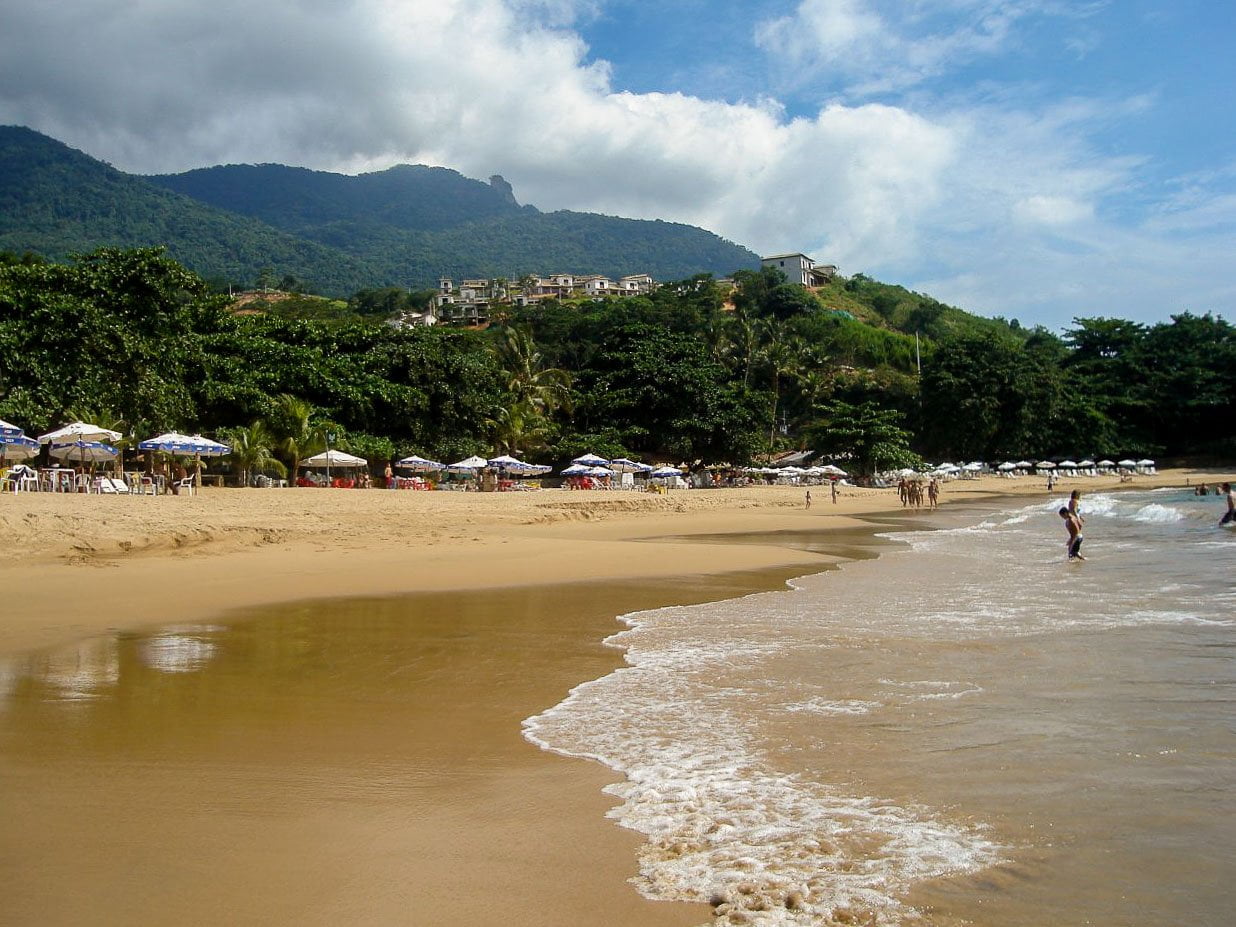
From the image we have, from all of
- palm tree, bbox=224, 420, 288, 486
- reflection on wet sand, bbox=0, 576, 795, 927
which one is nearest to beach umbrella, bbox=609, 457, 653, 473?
palm tree, bbox=224, 420, 288, 486

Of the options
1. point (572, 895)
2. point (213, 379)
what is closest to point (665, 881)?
point (572, 895)

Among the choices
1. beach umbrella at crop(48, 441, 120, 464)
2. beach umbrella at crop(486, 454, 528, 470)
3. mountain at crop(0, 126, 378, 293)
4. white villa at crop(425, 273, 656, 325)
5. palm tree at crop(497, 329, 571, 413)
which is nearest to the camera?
beach umbrella at crop(48, 441, 120, 464)

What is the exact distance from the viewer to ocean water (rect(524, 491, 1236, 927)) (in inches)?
128

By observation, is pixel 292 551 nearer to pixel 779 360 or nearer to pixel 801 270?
pixel 779 360

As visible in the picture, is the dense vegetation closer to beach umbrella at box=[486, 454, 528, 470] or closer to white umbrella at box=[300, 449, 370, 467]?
white umbrella at box=[300, 449, 370, 467]

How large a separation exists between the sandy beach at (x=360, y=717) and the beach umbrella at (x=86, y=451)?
893cm

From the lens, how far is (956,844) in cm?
362

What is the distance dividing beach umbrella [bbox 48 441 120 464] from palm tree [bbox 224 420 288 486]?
451cm

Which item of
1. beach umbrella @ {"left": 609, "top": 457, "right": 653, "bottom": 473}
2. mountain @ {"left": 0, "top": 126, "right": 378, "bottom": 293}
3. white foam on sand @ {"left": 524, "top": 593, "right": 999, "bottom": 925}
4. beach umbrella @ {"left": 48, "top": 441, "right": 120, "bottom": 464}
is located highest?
mountain @ {"left": 0, "top": 126, "right": 378, "bottom": 293}

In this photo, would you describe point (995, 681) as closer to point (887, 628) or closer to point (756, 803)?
point (887, 628)

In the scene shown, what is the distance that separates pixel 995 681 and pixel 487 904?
463cm

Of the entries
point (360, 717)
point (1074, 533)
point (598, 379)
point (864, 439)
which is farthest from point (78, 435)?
point (864, 439)

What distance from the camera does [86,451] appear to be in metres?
26.3

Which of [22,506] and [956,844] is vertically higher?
[22,506]
